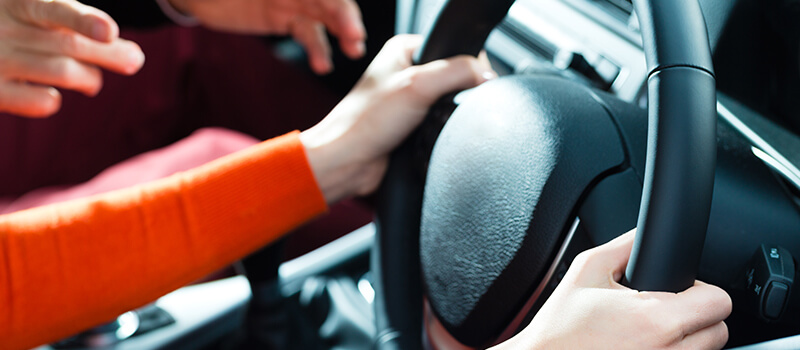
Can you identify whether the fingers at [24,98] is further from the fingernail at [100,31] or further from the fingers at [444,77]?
the fingers at [444,77]

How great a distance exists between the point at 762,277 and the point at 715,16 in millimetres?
244

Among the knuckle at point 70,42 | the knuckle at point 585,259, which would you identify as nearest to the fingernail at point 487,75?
the knuckle at point 585,259

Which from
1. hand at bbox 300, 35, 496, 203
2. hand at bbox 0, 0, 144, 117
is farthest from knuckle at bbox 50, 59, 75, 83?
hand at bbox 300, 35, 496, 203

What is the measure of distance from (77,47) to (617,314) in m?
0.59

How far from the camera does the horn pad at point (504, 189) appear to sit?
0.46m

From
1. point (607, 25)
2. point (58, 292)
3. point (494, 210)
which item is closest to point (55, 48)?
point (58, 292)

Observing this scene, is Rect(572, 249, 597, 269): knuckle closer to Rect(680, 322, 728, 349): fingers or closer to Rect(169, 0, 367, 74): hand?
Rect(680, 322, 728, 349): fingers

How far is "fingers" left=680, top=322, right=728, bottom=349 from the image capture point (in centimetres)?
35

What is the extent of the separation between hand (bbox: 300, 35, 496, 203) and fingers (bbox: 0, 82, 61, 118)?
11.6 inches

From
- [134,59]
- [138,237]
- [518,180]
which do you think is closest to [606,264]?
[518,180]

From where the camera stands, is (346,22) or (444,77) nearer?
(444,77)

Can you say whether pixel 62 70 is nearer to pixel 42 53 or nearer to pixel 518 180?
pixel 42 53

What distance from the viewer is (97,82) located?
2.40 ft

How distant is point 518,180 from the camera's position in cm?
48
